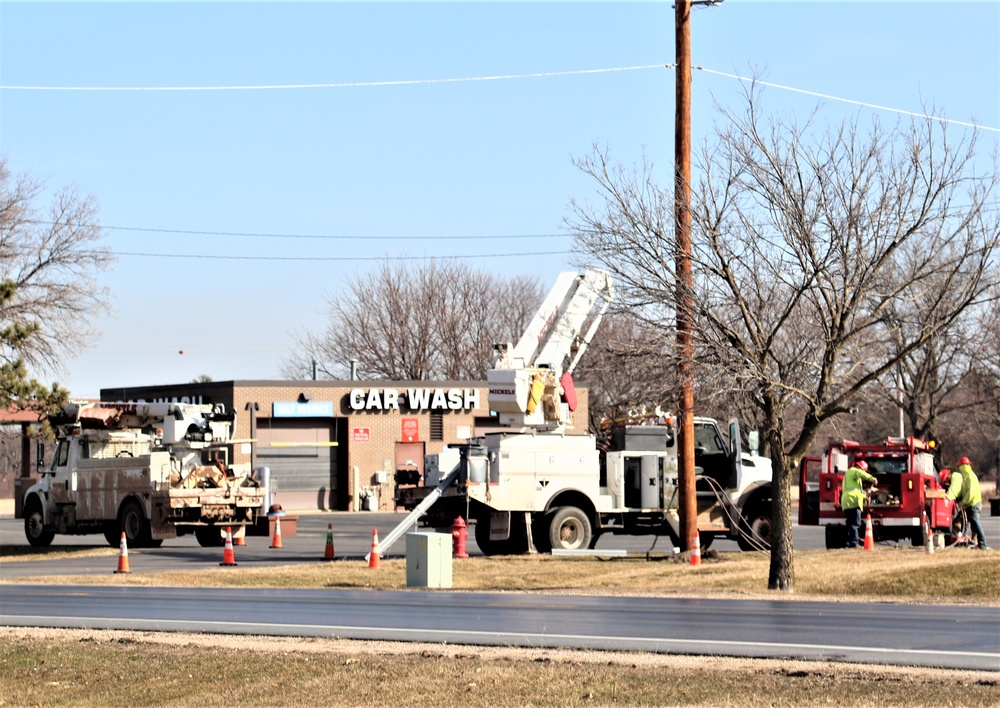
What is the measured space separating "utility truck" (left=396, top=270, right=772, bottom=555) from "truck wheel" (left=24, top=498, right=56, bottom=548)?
10.5 metres

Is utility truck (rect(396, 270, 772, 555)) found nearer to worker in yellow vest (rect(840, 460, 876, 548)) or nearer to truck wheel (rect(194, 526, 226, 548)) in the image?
worker in yellow vest (rect(840, 460, 876, 548))

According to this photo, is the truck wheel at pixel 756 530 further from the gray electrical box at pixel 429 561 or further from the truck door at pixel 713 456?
the gray electrical box at pixel 429 561

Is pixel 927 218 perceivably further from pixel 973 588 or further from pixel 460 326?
pixel 460 326

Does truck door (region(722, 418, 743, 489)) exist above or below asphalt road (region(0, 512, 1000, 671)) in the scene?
above

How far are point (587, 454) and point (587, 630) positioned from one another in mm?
11880

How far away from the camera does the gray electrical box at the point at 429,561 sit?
20281 millimetres

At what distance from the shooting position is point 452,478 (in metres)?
25.0

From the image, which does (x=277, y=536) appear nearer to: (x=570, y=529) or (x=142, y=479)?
(x=142, y=479)

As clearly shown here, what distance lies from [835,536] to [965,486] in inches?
102

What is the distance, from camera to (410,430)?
5712cm

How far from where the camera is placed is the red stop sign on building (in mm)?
57031

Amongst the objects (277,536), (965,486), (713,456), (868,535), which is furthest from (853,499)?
(277,536)

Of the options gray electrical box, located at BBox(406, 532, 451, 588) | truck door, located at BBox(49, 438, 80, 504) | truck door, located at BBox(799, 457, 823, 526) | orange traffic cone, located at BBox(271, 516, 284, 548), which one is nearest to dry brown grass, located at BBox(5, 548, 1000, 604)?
gray electrical box, located at BBox(406, 532, 451, 588)

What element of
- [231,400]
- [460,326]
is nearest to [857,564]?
[231,400]
